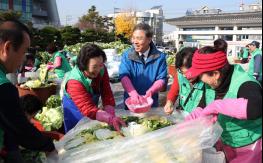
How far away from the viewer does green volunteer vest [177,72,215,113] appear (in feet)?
9.11

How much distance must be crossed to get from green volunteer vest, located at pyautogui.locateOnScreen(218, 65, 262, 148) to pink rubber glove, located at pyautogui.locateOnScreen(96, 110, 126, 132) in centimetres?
69

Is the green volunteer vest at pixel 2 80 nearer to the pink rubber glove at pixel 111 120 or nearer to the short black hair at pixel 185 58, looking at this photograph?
the pink rubber glove at pixel 111 120

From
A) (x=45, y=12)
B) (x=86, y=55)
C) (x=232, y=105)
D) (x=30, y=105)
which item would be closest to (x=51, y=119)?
(x=30, y=105)

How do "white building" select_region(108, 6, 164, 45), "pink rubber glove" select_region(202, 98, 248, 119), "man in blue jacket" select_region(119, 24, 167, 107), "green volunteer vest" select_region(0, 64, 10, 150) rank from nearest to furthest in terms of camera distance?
"green volunteer vest" select_region(0, 64, 10, 150) → "pink rubber glove" select_region(202, 98, 248, 119) → "man in blue jacket" select_region(119, 24, 167, 107) → "white building" select_region(108, 6, 164, 45)

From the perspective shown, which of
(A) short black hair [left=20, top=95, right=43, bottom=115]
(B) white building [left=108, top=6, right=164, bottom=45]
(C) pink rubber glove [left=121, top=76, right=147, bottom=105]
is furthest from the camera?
(B) white building [left=108, top=6, right=164, bottom=45]

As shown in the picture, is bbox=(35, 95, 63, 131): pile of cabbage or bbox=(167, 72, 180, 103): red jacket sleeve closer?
bbox=(167, 72, 180, 103): red jacket sleeve

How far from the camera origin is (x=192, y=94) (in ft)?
10.2

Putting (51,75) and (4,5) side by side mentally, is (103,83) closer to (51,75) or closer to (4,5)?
(51,75)

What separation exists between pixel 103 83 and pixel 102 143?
1076mm

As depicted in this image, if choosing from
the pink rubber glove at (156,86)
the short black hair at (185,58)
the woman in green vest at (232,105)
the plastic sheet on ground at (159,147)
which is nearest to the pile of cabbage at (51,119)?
the pink rubber glove at (156,86)

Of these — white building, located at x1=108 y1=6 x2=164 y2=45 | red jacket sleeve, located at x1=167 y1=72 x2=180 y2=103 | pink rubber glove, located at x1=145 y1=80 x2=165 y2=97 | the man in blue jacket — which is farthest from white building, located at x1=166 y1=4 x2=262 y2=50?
red jacket sleeve, located at x1=167 y1=72 x2=180 y2=103

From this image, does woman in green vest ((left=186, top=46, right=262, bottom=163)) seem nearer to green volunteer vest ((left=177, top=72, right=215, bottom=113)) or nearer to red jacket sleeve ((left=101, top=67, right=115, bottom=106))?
green volunteer vest ((left=177, top=72, right=215, bottom=113))

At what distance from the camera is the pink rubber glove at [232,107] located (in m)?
2.02

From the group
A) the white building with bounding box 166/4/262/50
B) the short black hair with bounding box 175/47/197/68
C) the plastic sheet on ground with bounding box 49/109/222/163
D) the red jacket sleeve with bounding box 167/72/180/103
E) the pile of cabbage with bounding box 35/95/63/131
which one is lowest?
the pile of cabbage with bounding box 35/95/63/131
